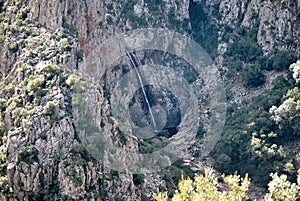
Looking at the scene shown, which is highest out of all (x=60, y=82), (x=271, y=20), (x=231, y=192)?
(x=271, y=20)

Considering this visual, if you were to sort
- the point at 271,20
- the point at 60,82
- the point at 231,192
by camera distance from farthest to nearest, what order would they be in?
the point at 271,20, the point at 60,82, the point at 231,192

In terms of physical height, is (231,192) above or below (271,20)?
below

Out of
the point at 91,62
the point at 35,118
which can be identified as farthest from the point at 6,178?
the point at 91,62

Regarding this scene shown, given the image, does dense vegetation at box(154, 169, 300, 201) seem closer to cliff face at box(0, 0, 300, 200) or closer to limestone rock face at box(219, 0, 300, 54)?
cliff face at box(0, 0, 300, 200)

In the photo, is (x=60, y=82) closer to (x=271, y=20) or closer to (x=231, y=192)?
(x=231, y=192)

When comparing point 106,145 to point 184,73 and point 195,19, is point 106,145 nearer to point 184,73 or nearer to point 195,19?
point 184,73

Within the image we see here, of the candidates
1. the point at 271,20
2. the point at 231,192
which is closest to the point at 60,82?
the point at 231,192

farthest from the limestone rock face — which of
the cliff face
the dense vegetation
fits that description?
the dense vegetation

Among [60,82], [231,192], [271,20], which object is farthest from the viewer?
[271,20]
